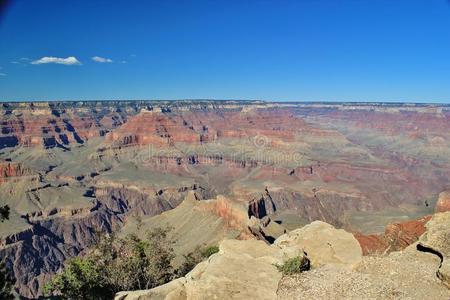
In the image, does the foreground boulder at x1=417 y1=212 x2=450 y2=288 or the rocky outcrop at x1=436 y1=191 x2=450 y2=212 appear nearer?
the foreground boulder at x1=417 y1=212 x2=450 y2=288

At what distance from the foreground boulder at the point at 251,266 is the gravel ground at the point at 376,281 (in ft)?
2.63

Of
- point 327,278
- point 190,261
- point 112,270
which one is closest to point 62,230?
point 190,261

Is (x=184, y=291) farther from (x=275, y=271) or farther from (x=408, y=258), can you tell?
(x=408, y=258)

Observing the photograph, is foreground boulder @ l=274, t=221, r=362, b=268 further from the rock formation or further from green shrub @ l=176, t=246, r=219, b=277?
green shrub @ l=176, t=246, r=219, b=277

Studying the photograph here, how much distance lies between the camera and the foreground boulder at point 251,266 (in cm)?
1850

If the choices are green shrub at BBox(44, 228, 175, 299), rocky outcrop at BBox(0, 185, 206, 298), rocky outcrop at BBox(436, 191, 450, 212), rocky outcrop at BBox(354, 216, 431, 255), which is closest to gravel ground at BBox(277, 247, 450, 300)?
rocky outcrop at BBox(354, 216, 431, 255)

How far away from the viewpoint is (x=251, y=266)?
21.1 meters

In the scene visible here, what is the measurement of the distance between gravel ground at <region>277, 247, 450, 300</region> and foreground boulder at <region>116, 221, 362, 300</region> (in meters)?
0.80

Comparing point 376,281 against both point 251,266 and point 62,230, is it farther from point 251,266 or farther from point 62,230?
point 62,230

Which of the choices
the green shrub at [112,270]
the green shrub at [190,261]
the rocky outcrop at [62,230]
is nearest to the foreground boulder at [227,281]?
the green shrub at [112,270]

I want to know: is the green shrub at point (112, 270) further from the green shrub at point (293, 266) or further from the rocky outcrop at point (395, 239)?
the rocky outcrop at point (395, 239)

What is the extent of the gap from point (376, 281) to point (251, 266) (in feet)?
18.7

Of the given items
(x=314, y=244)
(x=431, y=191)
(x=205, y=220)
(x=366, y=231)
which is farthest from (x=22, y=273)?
(x=431, y=191)

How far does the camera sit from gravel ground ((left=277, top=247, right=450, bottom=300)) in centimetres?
1706
